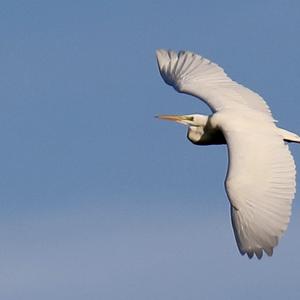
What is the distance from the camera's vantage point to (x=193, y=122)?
33.8 meters

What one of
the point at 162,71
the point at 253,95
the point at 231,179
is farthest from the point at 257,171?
the point at 162,71

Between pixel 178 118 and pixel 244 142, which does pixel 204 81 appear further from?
pixel 244 142

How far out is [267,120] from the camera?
106ft

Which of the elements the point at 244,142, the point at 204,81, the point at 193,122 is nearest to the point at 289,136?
the point at 244,142

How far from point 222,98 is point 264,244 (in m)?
8.29

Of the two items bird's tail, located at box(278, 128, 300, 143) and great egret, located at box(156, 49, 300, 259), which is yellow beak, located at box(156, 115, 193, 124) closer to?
great egret, located at box(156, 49, 300, 259)

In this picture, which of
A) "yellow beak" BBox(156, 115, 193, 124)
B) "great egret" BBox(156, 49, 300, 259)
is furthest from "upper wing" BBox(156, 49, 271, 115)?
"yellow beak" BBox(156, 115, 193, 124)

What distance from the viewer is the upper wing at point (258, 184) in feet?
88.1

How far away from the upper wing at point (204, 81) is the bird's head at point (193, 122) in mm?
468

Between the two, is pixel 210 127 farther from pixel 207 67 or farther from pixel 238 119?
pixel 207 67

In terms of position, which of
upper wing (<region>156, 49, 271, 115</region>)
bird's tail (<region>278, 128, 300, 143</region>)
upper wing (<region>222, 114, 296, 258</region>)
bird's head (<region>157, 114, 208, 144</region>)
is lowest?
upper wing (<region>222, 114, 296, 258</region>)

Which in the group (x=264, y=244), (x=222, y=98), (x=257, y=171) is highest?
(x=222, y=98)

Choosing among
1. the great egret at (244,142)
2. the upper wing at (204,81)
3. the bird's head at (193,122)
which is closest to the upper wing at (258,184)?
the great egret at (244,142)

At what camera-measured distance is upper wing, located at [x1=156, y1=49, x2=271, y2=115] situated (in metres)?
34.0
